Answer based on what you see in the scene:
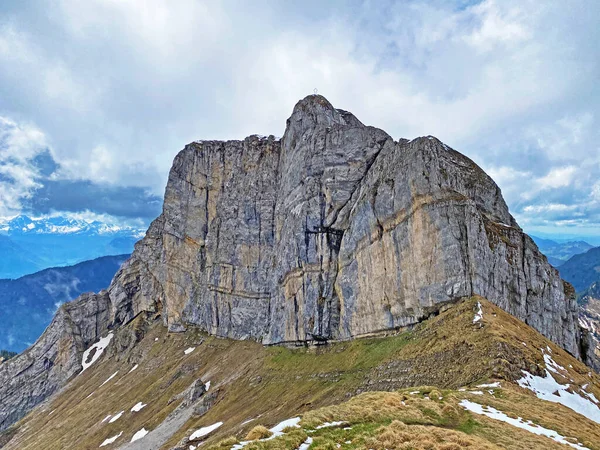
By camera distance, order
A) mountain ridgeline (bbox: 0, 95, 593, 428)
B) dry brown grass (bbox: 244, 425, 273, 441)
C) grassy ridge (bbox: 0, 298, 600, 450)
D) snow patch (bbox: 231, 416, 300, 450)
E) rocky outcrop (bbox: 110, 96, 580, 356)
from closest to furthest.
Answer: snow patch (bbox: 231, 416, 300, 450), dry brown grass (bbox: 244, 425, 273, 441), grassy ridge (bbox: 0, 298, 600, 450), rocky outcrop (bbox: 110, 96, 580, 356), mountain ridgeline (bbox: 0, 95, 593, 428)

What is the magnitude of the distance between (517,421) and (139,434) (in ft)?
266

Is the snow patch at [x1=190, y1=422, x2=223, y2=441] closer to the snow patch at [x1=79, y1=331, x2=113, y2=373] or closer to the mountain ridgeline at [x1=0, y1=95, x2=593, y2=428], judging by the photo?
the mountain ridgeline at [x1=0, y1=95, x2=593, y2=428]

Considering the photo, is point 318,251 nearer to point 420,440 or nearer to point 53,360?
point 420,440

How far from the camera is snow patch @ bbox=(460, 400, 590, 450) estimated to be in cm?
2439

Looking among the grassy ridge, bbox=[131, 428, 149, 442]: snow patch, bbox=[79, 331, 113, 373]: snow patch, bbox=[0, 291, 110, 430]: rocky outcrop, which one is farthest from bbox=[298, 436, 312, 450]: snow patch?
bbox=[0, 291, 110, 430]: rocky outcrop

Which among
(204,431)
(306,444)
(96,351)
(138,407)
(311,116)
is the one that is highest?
(311,116)

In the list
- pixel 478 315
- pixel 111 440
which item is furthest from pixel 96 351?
pixel 478 315

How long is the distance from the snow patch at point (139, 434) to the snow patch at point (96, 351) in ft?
284

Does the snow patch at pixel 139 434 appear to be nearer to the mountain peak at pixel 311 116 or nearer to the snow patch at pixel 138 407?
the snow patch at pixel 138 407

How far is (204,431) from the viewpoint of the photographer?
68.1 meters

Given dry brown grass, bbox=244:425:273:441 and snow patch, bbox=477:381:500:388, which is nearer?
dry brown grass, bbox=244:425:273:441

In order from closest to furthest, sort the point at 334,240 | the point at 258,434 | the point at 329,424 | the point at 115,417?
1. the point at 258,434
2. the point at 329,424
3. the point at 334,240
4. the point at 115,417

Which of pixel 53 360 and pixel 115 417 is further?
pixel 53 360

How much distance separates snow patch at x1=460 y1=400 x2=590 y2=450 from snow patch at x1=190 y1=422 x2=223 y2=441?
49.1m
